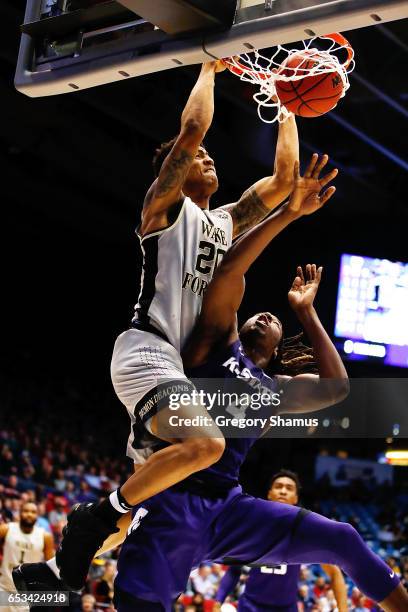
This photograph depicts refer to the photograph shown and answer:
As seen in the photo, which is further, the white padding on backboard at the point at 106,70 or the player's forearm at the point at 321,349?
the player's forearm at the point at 321,349

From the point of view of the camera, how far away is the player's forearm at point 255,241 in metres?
3.89

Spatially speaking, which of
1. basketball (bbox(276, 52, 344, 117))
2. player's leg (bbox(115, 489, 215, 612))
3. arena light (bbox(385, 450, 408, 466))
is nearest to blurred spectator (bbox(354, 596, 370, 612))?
player's leg (bbox(115, 489, 215, 612))

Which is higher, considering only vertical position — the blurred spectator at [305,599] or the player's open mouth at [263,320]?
the player's open mouth at [263,320]

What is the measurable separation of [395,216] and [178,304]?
37.9 ft

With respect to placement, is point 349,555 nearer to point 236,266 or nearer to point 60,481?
point 236,266

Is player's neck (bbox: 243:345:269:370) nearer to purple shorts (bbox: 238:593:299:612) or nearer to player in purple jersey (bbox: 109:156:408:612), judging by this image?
player in purple jersey (bbox: 109:156:408:612)

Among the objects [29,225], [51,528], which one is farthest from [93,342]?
[51,528]

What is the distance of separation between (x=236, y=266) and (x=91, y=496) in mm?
9511

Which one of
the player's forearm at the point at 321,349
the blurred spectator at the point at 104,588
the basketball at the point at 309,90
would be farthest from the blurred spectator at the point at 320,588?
the basketball at the point at 309,90

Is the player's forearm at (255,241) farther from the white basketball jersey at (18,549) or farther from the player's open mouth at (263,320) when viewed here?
the white basketball jersey at (18,549)

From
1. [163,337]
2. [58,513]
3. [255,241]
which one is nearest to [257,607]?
[163,337]

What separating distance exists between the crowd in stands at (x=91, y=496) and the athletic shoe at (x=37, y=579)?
393cm

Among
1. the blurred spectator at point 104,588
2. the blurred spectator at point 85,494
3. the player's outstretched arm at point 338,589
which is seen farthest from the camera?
the blurred spectator at point 85,494

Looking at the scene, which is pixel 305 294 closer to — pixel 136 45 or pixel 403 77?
pixel 136 45
